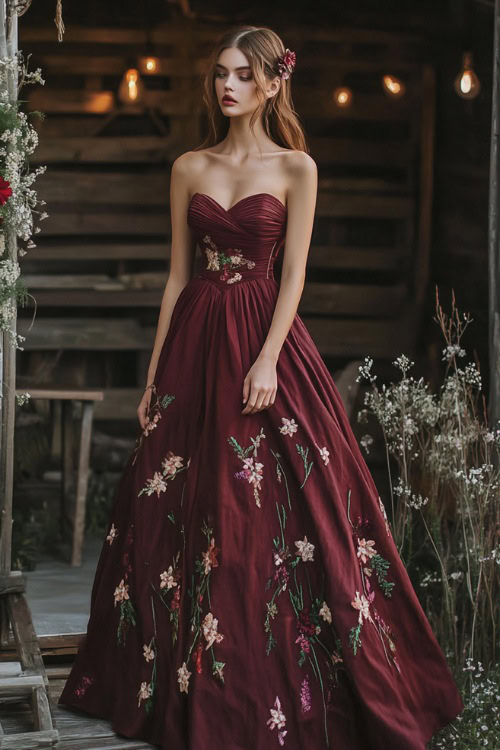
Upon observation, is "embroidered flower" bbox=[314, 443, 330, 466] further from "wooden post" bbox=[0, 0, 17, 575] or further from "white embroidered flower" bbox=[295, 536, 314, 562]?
"wooden post" bbox=[0, 0, 17, 575]

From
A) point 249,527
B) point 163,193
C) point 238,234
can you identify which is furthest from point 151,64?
point 249,527

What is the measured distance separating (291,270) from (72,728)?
171 cm

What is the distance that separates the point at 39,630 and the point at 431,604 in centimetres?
174

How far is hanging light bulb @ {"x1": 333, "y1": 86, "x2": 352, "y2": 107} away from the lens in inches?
307

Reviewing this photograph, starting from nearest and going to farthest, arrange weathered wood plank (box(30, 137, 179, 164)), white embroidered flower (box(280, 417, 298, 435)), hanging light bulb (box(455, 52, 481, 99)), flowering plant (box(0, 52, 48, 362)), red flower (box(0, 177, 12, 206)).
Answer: white embroidered flower (box(280, 417, 298, 435)) → red flower (box(0, 177, 12, 206)) → flowering plant (box(0, 52, 48, 362)) → hanging light bulb (box(455, 52, 481, 99)) → weathered wood plank (box(30, 137, 179, 164))

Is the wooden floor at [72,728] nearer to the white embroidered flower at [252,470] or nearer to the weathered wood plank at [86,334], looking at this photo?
the white embroidered flower at [252,470]

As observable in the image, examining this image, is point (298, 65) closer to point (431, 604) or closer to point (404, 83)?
point (404, 83)

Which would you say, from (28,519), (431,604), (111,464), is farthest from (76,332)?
(431,604)

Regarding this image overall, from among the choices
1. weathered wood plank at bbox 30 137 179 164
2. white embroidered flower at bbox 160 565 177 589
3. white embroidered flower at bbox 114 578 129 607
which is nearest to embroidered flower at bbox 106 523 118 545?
white embroidered flower at bbox 114 578 129 607

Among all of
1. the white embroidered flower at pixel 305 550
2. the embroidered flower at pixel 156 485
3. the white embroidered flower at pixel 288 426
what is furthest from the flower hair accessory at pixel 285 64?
the white embroidered flower at pixel 305 550

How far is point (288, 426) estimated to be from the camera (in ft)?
12.1

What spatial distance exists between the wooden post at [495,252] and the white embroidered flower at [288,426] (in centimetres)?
137

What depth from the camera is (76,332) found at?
8055 mm

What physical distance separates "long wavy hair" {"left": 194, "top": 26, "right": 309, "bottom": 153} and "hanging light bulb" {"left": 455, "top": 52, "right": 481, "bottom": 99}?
2729 millimetres
